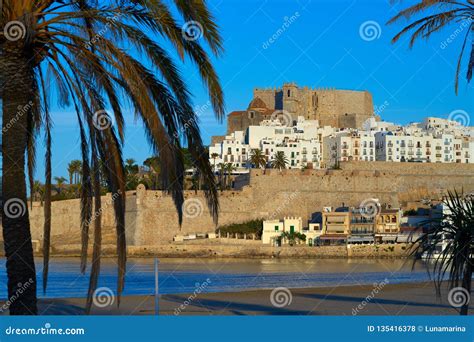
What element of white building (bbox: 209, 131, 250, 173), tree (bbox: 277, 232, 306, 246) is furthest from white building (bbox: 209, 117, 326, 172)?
tree (bbox: 277, 232, 306, 246)

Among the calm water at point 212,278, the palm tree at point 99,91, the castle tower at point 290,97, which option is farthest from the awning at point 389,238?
the palm tree at point 99,91

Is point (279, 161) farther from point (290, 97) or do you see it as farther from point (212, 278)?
point (212, 278)

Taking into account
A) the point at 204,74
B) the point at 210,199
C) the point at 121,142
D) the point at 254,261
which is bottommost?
the point at 254,261

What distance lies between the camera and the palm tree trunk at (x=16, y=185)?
589 cm

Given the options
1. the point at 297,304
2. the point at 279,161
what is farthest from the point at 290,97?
the point at 297,304

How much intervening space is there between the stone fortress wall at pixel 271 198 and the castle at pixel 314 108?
72.2ft

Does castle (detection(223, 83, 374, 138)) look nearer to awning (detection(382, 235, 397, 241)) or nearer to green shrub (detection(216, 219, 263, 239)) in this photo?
green shrub (detection(216, 219, 263, 239))

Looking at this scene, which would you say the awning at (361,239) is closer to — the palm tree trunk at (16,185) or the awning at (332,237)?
the awning at (332,237)

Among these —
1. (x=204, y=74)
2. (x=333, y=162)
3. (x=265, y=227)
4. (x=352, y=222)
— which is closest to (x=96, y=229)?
(x=204, y=74)

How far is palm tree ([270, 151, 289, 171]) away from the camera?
56750 mm

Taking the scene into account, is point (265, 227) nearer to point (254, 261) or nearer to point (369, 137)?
point (254, 261)

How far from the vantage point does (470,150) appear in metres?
64.9

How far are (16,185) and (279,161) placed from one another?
51.2 meters

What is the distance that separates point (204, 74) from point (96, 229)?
4.80ft
